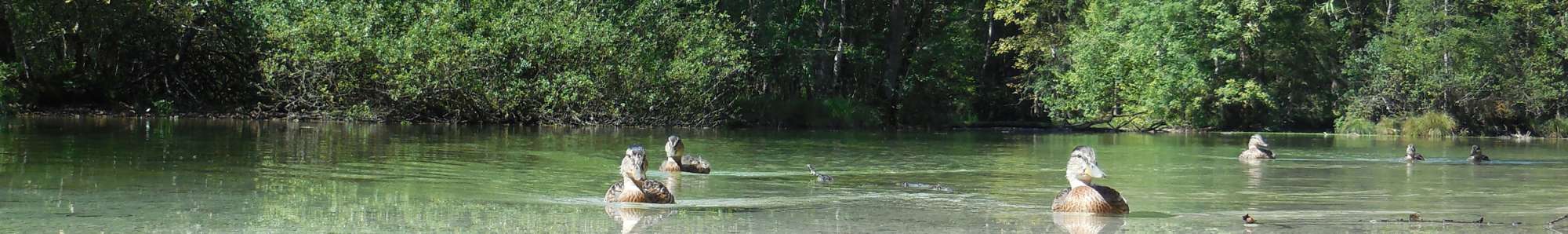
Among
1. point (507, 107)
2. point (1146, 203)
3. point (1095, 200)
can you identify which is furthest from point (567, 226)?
point (507, 107)

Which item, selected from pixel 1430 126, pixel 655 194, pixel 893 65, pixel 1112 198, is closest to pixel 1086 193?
pixel 1112 198

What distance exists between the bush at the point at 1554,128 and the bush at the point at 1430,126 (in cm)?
244

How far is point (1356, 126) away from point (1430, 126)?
7.62ft

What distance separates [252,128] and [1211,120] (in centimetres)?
2727

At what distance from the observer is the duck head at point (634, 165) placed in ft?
44.1

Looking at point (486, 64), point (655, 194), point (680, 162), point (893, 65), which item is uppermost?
point (893, 65)

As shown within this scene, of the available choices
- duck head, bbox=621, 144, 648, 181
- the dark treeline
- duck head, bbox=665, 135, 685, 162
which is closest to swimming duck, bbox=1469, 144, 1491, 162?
duck head, bbox=665, 135, 685, 162

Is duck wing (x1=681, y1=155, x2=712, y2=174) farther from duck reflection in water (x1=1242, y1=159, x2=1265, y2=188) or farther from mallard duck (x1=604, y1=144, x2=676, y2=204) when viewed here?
duck reflection in water (x1=1242, y1=159, x2=1265, y2=188)

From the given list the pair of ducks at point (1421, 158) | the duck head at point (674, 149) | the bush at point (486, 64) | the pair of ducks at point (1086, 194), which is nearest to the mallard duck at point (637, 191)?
the pair of ducks at point (1086, 194)

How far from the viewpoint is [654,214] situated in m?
12.6

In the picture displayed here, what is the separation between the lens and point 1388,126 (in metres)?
45.3

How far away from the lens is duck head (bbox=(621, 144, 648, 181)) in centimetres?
1345

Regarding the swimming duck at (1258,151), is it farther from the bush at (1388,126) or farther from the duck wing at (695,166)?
the bush at (1388,126)

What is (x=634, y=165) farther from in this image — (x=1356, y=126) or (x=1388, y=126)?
(x=1356, y=126)
